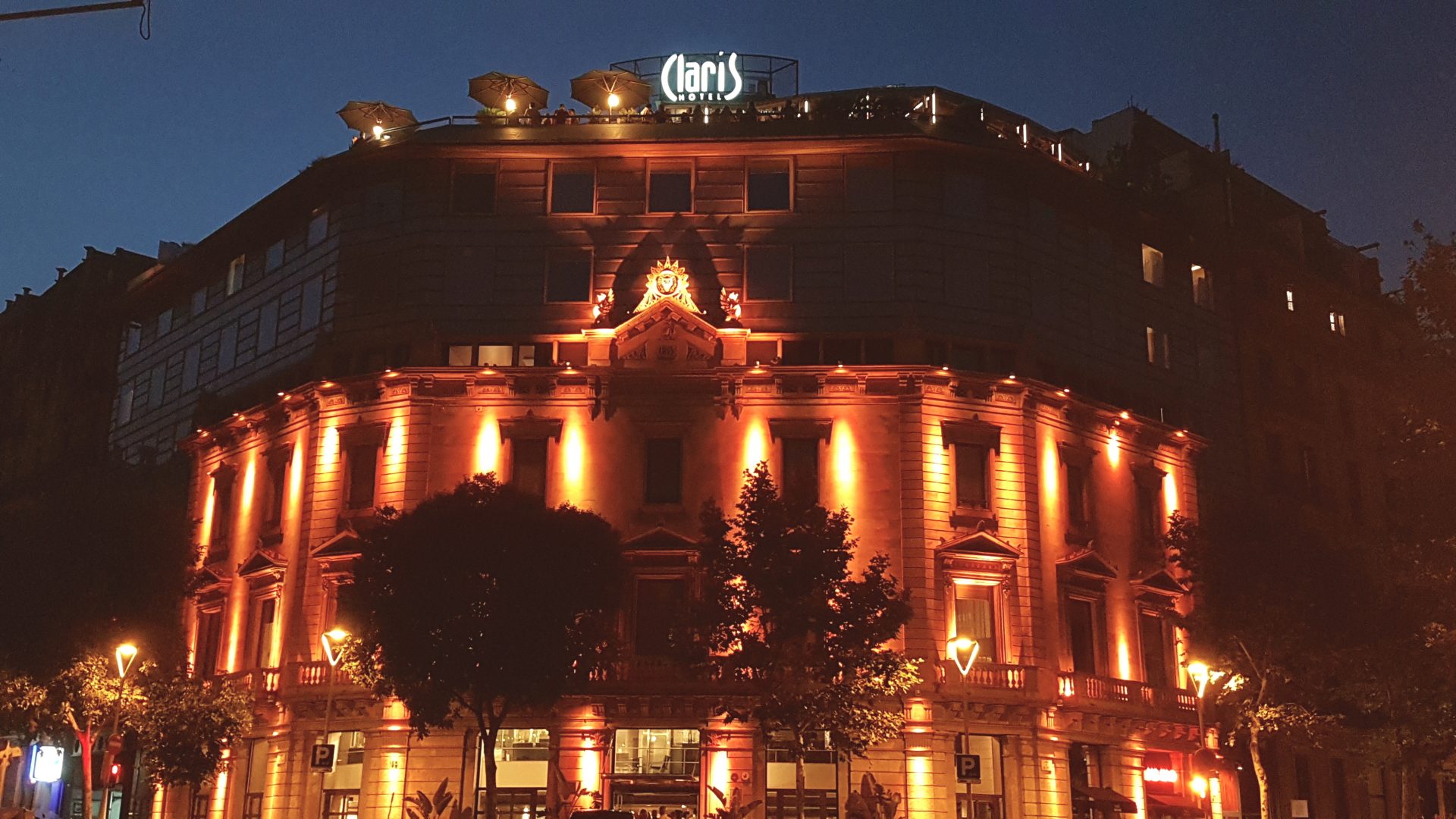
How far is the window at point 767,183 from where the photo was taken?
176 ft

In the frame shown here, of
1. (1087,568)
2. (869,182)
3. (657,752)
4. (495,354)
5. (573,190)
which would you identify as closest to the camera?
(657,752)

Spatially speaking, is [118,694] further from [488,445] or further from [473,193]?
[473,193]

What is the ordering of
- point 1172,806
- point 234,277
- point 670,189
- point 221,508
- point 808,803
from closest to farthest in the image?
point 808,803 → point 1172,806 → point 670,189 → point 221,508 → point 234,277

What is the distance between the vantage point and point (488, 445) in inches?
2004

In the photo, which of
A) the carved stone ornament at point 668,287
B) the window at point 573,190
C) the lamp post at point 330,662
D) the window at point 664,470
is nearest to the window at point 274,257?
the window at point 573,190

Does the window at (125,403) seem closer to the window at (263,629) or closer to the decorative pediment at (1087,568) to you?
the window at (263,629)

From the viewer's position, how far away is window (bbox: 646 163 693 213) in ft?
176

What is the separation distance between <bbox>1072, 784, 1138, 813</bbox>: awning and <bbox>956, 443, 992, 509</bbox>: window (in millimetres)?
9760

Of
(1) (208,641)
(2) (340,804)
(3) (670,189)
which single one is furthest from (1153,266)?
(1) (208,641)

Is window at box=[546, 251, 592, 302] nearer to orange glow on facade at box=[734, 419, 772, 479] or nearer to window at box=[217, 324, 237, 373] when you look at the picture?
orange glow on facade at box=[734, 419, 772, 479]

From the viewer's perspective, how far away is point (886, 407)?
50.2m

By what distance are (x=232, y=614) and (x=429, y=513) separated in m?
15.4

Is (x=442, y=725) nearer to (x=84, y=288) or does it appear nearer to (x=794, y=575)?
(x=794, y=575)

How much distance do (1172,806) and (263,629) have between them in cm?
3247
